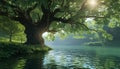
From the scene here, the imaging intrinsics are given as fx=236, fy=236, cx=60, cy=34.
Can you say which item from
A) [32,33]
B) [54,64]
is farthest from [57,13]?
[54,64]

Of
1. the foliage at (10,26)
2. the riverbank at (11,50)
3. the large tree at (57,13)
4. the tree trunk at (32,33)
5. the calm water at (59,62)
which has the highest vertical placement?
the large tree at (57,13)

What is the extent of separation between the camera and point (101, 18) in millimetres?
43062

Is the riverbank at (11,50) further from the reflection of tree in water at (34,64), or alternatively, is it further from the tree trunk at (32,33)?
the tree trunk at (32,33)

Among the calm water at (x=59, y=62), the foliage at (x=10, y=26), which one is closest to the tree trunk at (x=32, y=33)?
the foliage at (x=10, y=26)

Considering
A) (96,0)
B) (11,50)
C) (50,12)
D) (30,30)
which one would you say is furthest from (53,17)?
(11,50)

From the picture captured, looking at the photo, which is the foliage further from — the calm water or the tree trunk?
the calm water

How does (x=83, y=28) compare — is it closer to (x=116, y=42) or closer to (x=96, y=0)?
(x=96, y=0)

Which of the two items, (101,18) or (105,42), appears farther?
(105,42)

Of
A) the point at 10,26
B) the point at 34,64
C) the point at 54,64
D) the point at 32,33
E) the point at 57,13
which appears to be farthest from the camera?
the point at 32,33

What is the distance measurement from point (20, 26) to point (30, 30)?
2.08 meters

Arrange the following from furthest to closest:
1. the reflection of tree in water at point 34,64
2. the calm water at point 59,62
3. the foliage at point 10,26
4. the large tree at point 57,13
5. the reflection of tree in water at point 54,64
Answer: the foliage at point 10,26 < the large tree at point 57,13 < the calm water at point 59,62 < the reflection of tree in water at point 54,64 < the reflection of tree in water at point 34,64

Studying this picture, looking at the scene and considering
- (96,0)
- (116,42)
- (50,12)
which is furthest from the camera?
(116,42)

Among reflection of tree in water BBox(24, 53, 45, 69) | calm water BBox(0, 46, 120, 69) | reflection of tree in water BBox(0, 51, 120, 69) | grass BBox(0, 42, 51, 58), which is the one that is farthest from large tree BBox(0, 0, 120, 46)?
reflection of tree in water BBox(24, 53, 45, 69)

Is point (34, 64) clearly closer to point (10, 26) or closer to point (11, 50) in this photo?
point (11, 50)
